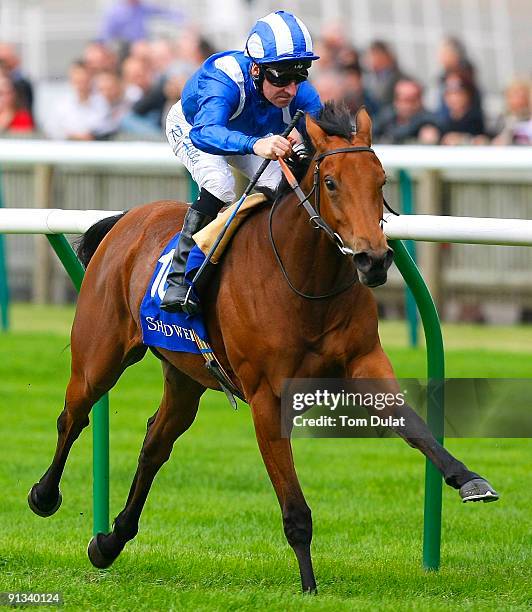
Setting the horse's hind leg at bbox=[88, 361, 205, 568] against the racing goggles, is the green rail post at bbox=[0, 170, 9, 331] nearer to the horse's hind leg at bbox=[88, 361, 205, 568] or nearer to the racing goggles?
the horse's hind leg at bbox=[88, 361, 205, 568]

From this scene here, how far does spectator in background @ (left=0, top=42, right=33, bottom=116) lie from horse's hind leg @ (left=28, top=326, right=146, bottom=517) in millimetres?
10065

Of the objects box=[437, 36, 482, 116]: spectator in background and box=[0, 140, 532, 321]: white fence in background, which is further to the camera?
box=[437, 36, 482, 116]: spectator in background

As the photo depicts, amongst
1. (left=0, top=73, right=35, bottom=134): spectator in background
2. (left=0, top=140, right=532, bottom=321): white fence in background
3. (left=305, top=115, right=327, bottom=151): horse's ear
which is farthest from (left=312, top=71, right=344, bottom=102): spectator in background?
(left=305, top=115, right=327, bottom=151): horse's ear

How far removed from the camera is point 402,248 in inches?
201

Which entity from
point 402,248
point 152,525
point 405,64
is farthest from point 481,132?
point 402,248

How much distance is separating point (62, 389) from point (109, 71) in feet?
20.3

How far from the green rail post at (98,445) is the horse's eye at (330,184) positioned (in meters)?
1.39

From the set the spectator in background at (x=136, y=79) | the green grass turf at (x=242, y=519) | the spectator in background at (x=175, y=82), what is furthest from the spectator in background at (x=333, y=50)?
the green grass turf at (x=242, y=519)

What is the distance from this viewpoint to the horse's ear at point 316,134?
189 inches

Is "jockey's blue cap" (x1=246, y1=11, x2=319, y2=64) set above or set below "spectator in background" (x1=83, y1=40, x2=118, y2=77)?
above

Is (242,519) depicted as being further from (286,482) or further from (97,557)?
Result: (286,482)

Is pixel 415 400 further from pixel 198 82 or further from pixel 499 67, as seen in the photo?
pixel 499 67

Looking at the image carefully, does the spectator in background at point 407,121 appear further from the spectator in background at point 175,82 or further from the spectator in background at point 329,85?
the spectator in background at point 175,82

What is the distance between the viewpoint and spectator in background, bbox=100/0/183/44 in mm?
17406
